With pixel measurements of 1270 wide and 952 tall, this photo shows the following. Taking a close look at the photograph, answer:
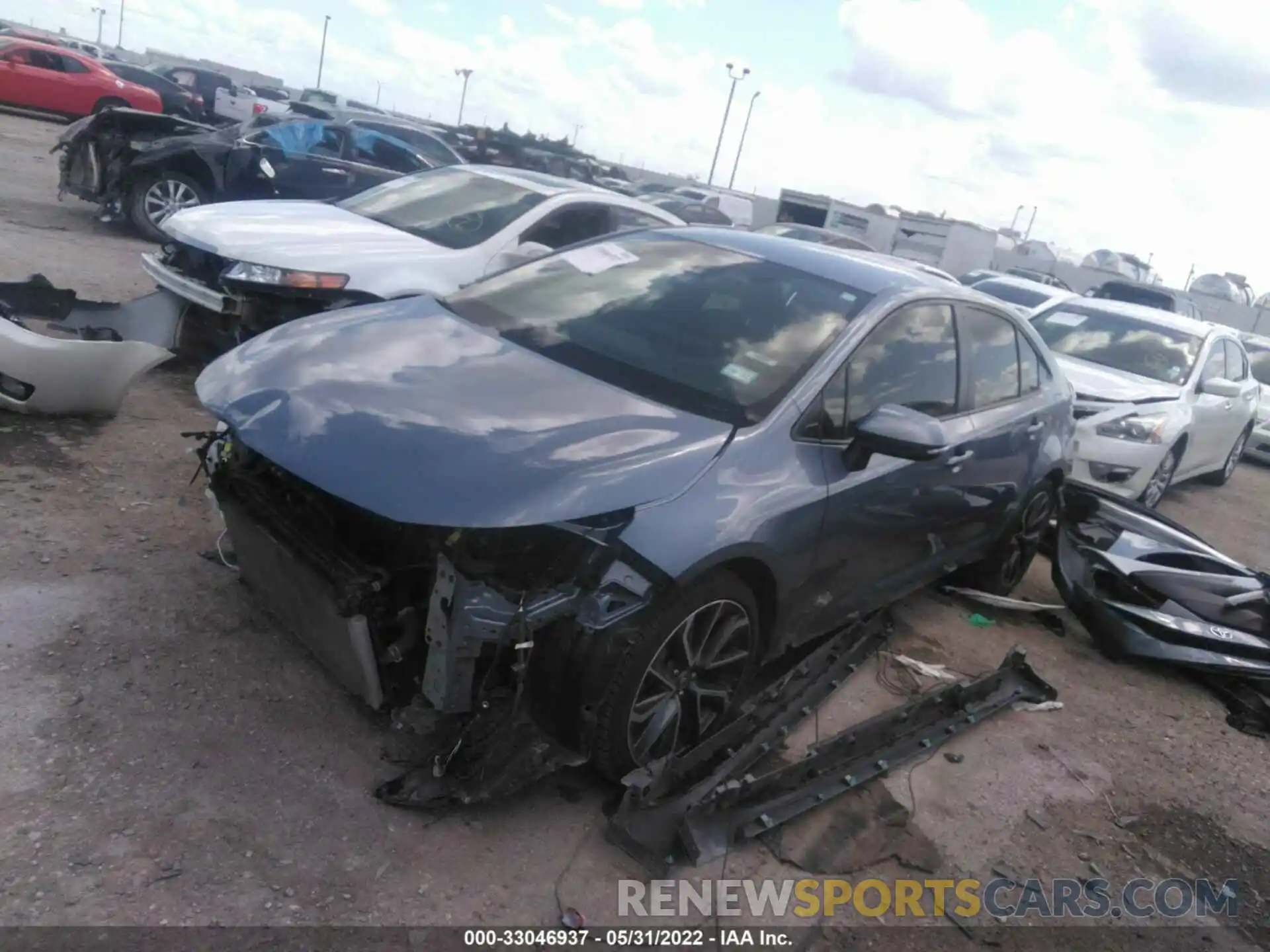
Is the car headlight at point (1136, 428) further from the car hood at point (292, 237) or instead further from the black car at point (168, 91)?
the black car at point (168, 91)

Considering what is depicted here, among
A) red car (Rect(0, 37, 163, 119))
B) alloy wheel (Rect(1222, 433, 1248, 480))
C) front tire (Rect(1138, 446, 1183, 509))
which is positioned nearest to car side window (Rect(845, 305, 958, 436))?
front tire (Rect(1138, 446, 1183, 509))

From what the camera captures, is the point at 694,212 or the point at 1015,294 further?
the point at 694,212

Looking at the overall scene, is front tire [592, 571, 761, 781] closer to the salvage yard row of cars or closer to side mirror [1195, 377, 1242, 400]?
the salvage yard row of cars

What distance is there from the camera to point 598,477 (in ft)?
8.88

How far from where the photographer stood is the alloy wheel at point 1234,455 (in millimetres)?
9953

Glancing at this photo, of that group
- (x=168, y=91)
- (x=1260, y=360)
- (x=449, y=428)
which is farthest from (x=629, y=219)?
(x=168, y=91)

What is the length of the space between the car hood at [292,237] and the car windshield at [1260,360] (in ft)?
39.7

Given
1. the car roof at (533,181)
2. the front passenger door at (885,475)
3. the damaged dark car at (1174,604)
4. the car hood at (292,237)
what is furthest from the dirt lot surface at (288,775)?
the car roof at (533,181)

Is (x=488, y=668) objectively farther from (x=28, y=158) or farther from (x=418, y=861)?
(x=28, y=158)

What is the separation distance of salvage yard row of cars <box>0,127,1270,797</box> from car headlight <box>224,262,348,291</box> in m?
0.01

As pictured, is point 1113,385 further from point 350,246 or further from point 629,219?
point 350,246

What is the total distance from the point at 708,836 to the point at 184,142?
9820mm

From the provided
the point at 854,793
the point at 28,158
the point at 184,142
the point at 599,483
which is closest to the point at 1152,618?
the point at 854,793

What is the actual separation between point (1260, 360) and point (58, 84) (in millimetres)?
23453
